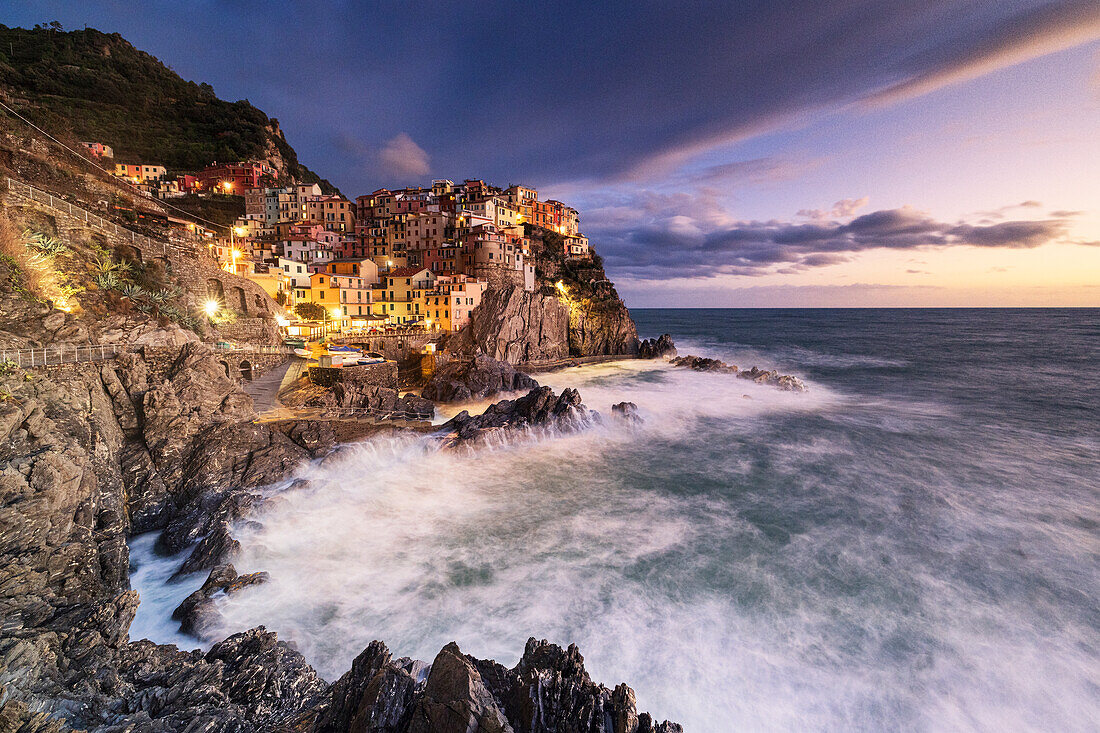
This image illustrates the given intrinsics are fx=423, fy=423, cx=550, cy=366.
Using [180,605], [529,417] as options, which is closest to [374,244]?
[529,417]

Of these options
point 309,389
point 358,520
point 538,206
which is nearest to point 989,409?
point 358,520

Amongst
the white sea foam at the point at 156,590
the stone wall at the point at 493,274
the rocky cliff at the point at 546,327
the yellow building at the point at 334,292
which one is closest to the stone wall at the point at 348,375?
the white sea foam at the point at 156,590

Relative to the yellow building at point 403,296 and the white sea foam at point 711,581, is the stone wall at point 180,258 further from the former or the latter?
the white sea foam at point 711,581

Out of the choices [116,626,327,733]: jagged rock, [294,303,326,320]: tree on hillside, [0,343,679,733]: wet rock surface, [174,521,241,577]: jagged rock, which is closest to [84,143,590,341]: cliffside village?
[294,303,326,320]: tree on hillside

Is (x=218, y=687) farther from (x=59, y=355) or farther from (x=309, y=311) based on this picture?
(x=309, y=311)

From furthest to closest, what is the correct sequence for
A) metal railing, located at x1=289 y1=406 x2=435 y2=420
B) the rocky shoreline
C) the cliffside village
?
1. the cliffside village
2. metal railing, located at x1=289 y1=406 x2=435 y2=420
3. the rocky shoreline

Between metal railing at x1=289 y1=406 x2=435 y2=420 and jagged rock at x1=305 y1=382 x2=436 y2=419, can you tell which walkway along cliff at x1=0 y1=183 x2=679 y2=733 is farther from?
jagged rock at x1=305 y1=382 x2=436 y2=419
